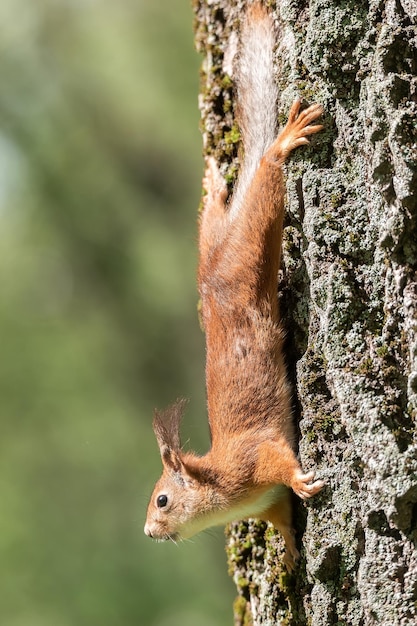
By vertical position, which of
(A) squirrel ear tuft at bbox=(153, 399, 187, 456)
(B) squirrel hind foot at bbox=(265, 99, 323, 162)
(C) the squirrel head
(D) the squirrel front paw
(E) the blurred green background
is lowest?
(D) the squirrel front paw

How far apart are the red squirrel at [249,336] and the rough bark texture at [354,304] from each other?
8 centimetres

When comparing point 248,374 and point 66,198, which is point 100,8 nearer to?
point 66,198

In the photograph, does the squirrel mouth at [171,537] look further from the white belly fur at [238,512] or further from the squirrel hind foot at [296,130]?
the squirrel hind foot at [296,130]

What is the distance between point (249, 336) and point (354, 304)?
23.2 inches

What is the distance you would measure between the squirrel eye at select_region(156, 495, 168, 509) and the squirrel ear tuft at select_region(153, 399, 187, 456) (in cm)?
23

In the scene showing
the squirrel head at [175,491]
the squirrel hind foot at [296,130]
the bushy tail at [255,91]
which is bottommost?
the squirrel head at [175,491]

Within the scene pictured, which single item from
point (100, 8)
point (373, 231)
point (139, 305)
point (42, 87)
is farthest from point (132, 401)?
point (373, 231)

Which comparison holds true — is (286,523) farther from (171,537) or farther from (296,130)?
(296,130)

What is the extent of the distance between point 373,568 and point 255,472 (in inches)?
28.8

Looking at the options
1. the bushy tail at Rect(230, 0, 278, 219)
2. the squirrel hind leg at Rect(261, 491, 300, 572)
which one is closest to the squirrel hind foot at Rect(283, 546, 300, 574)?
the squirrel hind leg at Rect(261, 491, 300, 572)

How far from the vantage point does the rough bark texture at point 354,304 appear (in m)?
2.16

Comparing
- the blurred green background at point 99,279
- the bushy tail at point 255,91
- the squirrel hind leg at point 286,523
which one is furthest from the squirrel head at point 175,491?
the blurred green background at point 99,279

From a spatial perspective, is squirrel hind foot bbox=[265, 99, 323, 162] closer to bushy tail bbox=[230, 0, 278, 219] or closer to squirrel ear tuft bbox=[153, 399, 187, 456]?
bushy tail bbox=[230, 0, 278, 219]

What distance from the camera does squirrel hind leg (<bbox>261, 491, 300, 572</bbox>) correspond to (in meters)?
2.62
